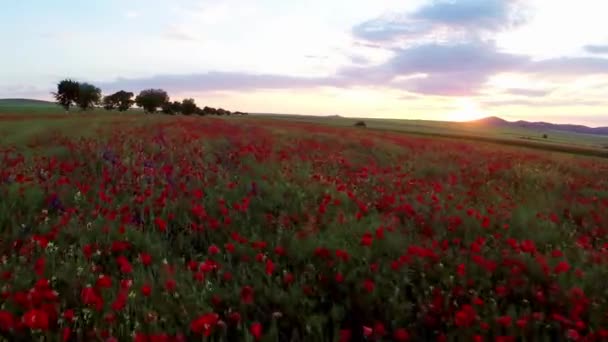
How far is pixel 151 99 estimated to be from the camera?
7544 cm

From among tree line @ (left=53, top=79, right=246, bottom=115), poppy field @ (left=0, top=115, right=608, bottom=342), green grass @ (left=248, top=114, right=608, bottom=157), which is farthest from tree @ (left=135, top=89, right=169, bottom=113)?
poppy field @ (left=0, top=115, right=608, bottom=342)

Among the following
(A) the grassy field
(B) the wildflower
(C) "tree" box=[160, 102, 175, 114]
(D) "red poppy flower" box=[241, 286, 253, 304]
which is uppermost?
(C) "tree" box=[160, 102, 175, 114]

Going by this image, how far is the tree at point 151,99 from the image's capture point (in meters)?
75.4

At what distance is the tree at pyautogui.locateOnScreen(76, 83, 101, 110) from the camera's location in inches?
2638

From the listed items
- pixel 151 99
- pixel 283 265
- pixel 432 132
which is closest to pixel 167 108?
pixel 151 99

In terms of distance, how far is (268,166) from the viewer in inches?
348

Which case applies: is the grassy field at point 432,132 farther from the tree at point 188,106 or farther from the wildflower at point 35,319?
the wildflower at point 35,319

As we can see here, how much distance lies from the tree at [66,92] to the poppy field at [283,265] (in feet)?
220

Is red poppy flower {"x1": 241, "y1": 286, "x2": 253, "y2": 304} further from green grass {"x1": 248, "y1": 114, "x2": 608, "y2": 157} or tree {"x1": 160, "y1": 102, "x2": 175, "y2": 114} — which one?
tree {"x1": 160, "y1": 102, "x2": 175, "y2": 114}

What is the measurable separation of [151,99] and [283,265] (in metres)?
77.9

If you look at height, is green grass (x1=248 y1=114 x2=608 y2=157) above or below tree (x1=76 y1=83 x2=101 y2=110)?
below

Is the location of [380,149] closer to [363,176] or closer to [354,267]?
[363,176]

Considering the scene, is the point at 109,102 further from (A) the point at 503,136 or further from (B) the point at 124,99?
(A) the point at 503,136

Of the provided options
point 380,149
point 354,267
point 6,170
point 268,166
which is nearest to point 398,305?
point 354,267
